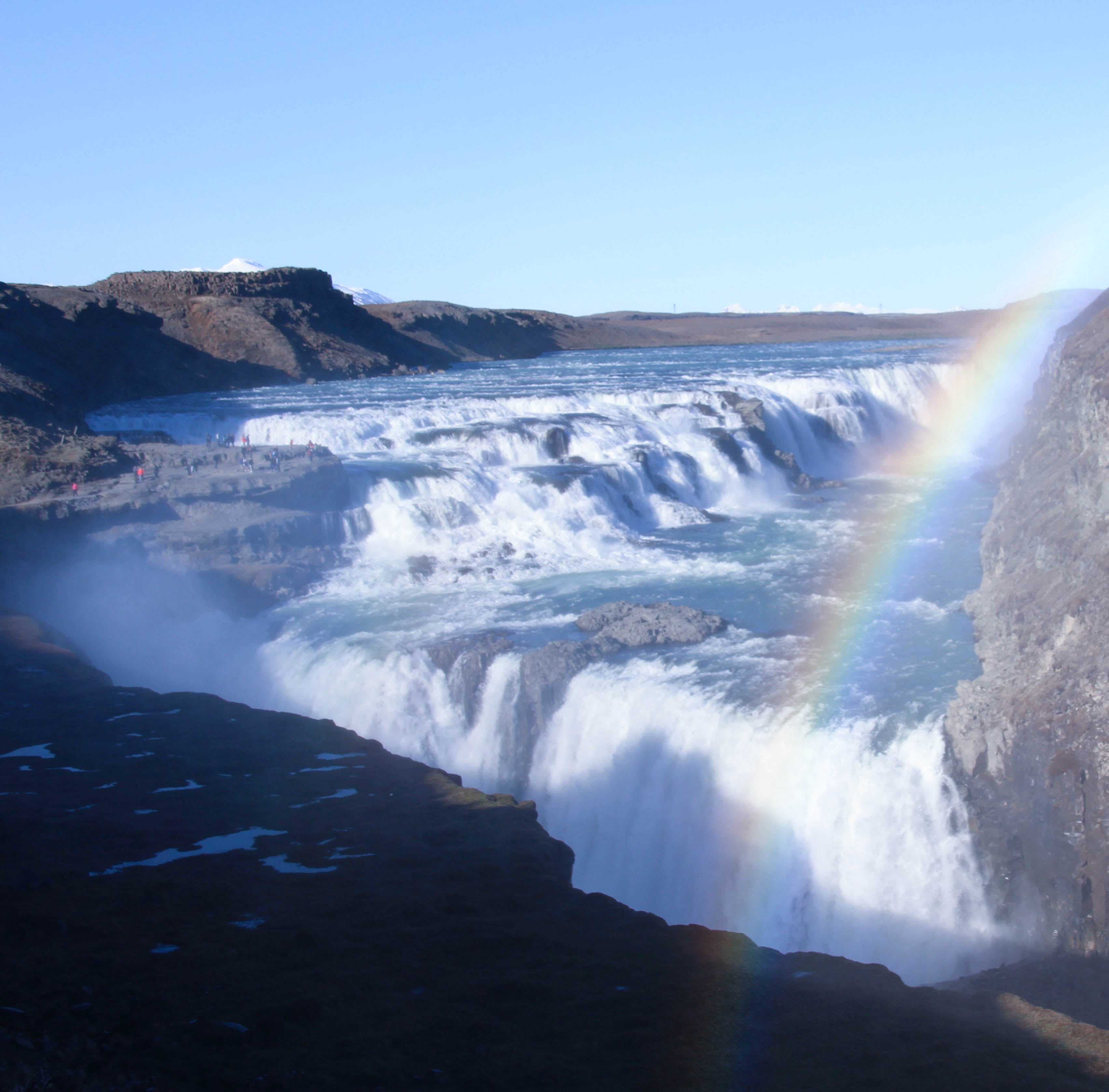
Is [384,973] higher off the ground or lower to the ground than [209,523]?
lower

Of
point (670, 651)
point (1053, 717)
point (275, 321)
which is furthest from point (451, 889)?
Answer: point (275, 321)

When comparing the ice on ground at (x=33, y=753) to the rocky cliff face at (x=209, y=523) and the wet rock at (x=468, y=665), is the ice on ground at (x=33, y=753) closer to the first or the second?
the wet rock at (x=468, y=665)

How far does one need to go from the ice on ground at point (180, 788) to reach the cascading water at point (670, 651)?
4.63m

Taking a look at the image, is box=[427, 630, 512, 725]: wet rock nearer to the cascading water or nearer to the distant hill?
the cascading water

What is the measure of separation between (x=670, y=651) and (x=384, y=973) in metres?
8.28

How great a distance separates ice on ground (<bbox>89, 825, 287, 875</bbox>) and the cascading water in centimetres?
473

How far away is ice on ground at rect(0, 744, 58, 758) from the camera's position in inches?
333

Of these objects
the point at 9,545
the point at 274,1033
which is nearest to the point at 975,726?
the point at 274,1033

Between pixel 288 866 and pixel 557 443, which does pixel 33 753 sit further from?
pixel 557 443

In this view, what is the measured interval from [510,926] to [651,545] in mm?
14503

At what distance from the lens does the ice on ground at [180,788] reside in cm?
789

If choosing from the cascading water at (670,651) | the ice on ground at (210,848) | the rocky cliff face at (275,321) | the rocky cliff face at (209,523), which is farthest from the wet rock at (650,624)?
the rocky cliff face at (275,321)

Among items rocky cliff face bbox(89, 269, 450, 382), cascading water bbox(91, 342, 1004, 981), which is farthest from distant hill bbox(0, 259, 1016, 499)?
cascading water bbox(91, 342, 1004, 981)

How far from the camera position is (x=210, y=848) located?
688 centimetres
